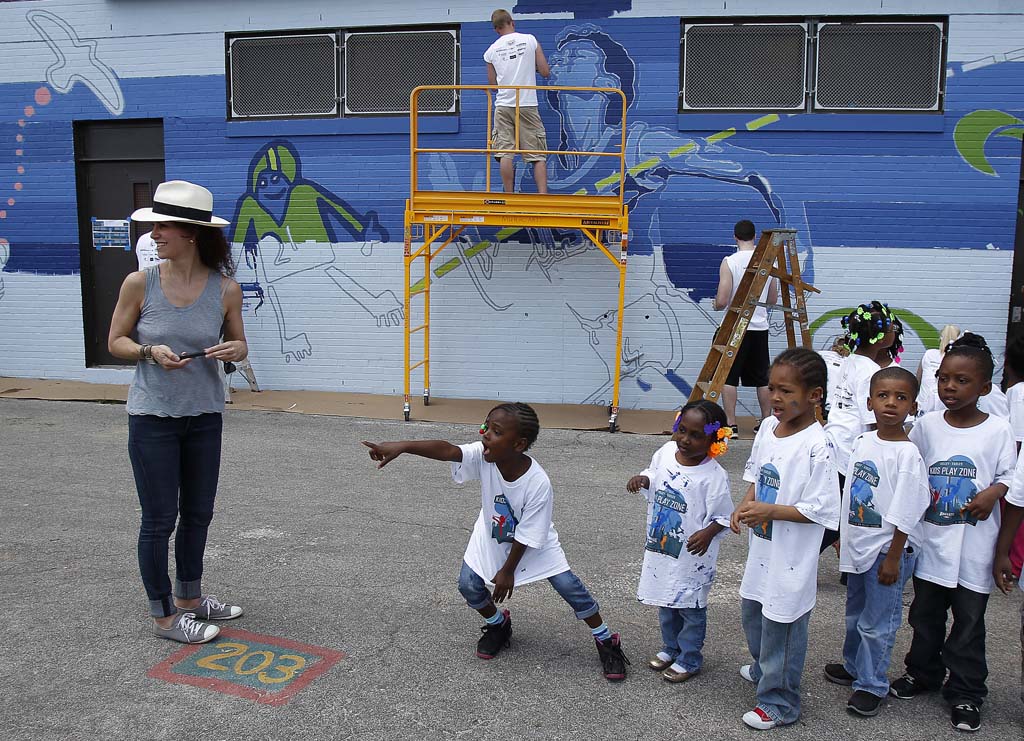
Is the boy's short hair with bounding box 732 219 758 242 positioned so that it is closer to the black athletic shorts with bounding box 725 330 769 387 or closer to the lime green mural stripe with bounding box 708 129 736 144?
the black athletic shorts with bounding box 725 330 769 387

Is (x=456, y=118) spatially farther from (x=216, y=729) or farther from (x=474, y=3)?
(x=216, y=729)

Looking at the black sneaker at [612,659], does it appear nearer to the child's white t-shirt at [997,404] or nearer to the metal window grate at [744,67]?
the child's white t-shirt at [997,404]

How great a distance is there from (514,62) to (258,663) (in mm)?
6476

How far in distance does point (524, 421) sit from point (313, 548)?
218 cm

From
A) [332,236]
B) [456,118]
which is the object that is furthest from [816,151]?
[332,236]

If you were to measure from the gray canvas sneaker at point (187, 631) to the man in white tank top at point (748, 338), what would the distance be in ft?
16.9

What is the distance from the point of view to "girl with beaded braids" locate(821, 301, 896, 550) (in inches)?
173

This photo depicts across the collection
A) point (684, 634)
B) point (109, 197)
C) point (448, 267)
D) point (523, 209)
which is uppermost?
point (109, 197)

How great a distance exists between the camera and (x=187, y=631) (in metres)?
3.88

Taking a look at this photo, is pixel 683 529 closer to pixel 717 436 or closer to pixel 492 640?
pixel 717 436

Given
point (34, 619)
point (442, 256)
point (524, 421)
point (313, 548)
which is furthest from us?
point (442, 256)

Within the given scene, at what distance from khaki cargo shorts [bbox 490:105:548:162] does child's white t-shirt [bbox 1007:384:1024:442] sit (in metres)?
5.56

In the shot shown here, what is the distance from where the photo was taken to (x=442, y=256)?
9.62 m

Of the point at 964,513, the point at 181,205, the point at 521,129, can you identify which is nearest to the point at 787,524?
the point at 964,513
